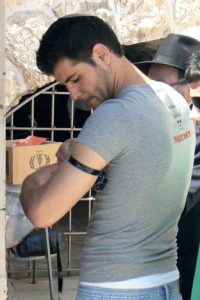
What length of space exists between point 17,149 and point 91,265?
1739mm

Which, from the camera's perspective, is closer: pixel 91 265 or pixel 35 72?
pixel 91 265

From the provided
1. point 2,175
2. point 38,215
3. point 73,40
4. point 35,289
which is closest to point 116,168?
point 38,215

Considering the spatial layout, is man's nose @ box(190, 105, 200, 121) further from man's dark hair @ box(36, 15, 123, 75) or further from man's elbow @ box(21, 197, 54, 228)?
man's elbow @ box(21, 197, 54, 228)

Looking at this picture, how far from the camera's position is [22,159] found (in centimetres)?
340

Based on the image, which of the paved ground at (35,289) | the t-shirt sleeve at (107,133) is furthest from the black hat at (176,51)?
the paved ground at (35,289)

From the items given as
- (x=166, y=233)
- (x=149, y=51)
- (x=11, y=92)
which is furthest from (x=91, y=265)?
(x=149, y=51)

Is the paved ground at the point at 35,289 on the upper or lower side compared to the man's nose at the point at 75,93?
lower

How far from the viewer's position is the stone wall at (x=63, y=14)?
3.59 m

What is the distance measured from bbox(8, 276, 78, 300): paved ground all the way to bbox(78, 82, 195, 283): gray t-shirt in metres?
2.84

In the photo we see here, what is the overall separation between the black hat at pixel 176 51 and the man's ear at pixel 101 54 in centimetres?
111

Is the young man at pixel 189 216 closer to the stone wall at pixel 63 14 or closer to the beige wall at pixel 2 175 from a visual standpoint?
the beige wall at pixel 2 175

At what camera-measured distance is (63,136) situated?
6.50m

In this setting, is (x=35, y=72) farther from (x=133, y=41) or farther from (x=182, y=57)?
(x=182, y=57)

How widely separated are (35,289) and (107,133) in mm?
3308
